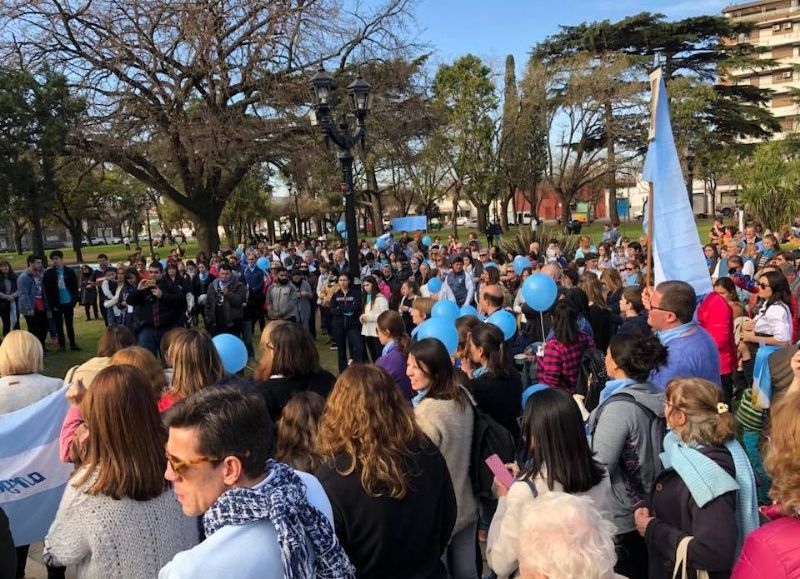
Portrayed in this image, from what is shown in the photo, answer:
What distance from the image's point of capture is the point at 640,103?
3453cm

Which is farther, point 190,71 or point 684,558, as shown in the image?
point 190,71

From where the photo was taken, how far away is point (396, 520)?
90.2 inches

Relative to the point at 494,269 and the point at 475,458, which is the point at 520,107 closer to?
the point at 494,269

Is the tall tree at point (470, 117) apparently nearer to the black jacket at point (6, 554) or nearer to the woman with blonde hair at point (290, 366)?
the woman with blonde hair at point (290, 366)

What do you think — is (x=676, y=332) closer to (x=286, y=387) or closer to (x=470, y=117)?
(x=286, y=387)

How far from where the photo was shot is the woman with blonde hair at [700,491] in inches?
89.4

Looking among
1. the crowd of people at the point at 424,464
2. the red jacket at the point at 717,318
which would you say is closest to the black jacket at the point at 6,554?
the crowd of people at the point at 424,464

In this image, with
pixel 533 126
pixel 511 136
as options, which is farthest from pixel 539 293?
pixel 533 126

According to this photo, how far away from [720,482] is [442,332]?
10.1ft

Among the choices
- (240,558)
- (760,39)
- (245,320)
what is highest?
(760,39)

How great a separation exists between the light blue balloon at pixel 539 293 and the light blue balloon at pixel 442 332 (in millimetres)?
1631

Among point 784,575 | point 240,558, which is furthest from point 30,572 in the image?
point 784,575

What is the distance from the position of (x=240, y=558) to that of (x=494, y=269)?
284 inches

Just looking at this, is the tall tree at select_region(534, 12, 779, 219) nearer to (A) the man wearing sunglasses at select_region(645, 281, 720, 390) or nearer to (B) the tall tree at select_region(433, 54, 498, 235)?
(B) the tall tree at select_region(433, 54, 498, 235)
